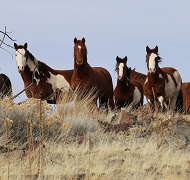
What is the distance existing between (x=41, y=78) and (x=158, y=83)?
3630 millimetres

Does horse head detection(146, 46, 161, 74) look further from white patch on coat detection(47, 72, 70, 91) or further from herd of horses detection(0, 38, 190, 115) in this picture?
white patch on coat detection(47, 72, 70, 91)

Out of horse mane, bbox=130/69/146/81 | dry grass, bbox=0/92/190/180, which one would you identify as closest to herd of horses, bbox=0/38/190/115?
horse mane, bbox=130/69/146/81

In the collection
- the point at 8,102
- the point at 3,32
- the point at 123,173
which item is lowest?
the point at 123,173

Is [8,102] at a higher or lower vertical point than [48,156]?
higher

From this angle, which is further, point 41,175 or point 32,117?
point 32,117

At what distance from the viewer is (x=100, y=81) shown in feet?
Result: 58.0

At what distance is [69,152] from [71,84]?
330 inches

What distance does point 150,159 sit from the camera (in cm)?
846

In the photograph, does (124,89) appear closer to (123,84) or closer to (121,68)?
(123,84)

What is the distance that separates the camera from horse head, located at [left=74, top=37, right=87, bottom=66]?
1717cm

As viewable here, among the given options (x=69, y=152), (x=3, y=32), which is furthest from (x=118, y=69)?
(x=3, y=32)

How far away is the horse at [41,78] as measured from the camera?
1733 cm

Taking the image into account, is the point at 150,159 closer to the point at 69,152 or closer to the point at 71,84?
the point at 69,152

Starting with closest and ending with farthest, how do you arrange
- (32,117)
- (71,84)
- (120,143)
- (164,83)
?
(120,143) → (32,117) → (71,84) → (164,83)
